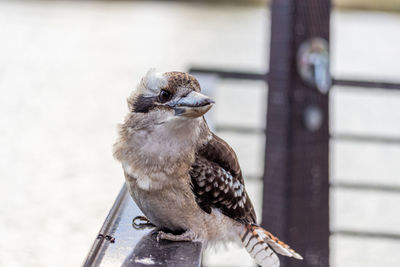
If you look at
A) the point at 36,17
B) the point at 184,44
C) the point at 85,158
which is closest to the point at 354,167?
the point at 85,158

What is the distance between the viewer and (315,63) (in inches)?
68.9

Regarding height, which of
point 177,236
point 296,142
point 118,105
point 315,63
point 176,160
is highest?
point 118,105

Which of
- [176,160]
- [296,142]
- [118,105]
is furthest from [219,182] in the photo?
[118,105]

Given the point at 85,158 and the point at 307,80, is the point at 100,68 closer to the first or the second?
the point at 85,158

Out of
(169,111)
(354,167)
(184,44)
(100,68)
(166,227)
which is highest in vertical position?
(184,44)

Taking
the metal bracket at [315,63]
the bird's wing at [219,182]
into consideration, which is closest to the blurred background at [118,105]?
the metal bracket at [315,63]

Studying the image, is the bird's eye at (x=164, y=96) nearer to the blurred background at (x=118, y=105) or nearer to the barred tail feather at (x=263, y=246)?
the barred tail feather at (x=263, y=246)

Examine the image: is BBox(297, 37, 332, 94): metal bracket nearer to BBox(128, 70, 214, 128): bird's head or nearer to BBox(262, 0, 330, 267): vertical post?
BBox(262, 0, 330, 267): vertical post

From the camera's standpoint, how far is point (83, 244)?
2902mm

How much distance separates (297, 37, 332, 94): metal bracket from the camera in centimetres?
175

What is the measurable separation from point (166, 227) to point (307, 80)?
836 mm

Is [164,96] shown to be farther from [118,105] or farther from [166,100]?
[118,105]

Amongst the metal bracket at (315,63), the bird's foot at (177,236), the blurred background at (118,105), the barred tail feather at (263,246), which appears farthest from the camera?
the blurred background at (118,105)

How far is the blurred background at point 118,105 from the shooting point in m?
3.12
